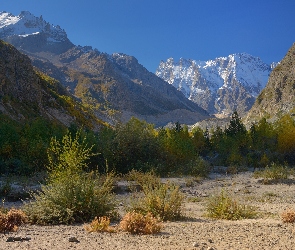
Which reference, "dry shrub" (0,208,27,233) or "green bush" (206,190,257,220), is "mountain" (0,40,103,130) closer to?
"dry shrub" (0,208,27,233)

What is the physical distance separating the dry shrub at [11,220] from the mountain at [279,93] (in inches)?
2902

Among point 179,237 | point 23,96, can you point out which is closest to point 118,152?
point 179,237

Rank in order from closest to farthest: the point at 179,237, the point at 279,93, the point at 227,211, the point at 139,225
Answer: the point at 179,237
the point at 139,225
the point at 227,211
the point at 279,93

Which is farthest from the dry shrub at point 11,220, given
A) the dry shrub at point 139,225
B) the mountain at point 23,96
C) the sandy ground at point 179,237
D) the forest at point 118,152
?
the mountain at point 23,96

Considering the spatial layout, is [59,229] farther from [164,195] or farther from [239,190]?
[239,190]

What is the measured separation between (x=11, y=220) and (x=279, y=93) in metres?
84.9

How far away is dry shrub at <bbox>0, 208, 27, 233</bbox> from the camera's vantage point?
7.23 meters

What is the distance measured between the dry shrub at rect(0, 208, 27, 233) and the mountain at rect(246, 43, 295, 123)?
73.7 meters

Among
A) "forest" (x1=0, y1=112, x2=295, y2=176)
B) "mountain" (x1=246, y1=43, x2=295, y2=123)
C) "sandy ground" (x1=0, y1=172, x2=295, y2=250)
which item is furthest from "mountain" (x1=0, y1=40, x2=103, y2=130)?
"mountain" (x1=246, y1=43, x2=295, y2=123)

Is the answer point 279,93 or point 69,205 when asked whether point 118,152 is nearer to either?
point 69,205

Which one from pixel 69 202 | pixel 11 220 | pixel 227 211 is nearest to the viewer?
pixel 11 220

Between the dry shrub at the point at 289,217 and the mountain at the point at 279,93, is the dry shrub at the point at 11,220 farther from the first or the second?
the mountain at the point at 279,93

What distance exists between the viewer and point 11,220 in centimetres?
772

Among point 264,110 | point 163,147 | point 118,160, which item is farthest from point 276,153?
point 264,110
